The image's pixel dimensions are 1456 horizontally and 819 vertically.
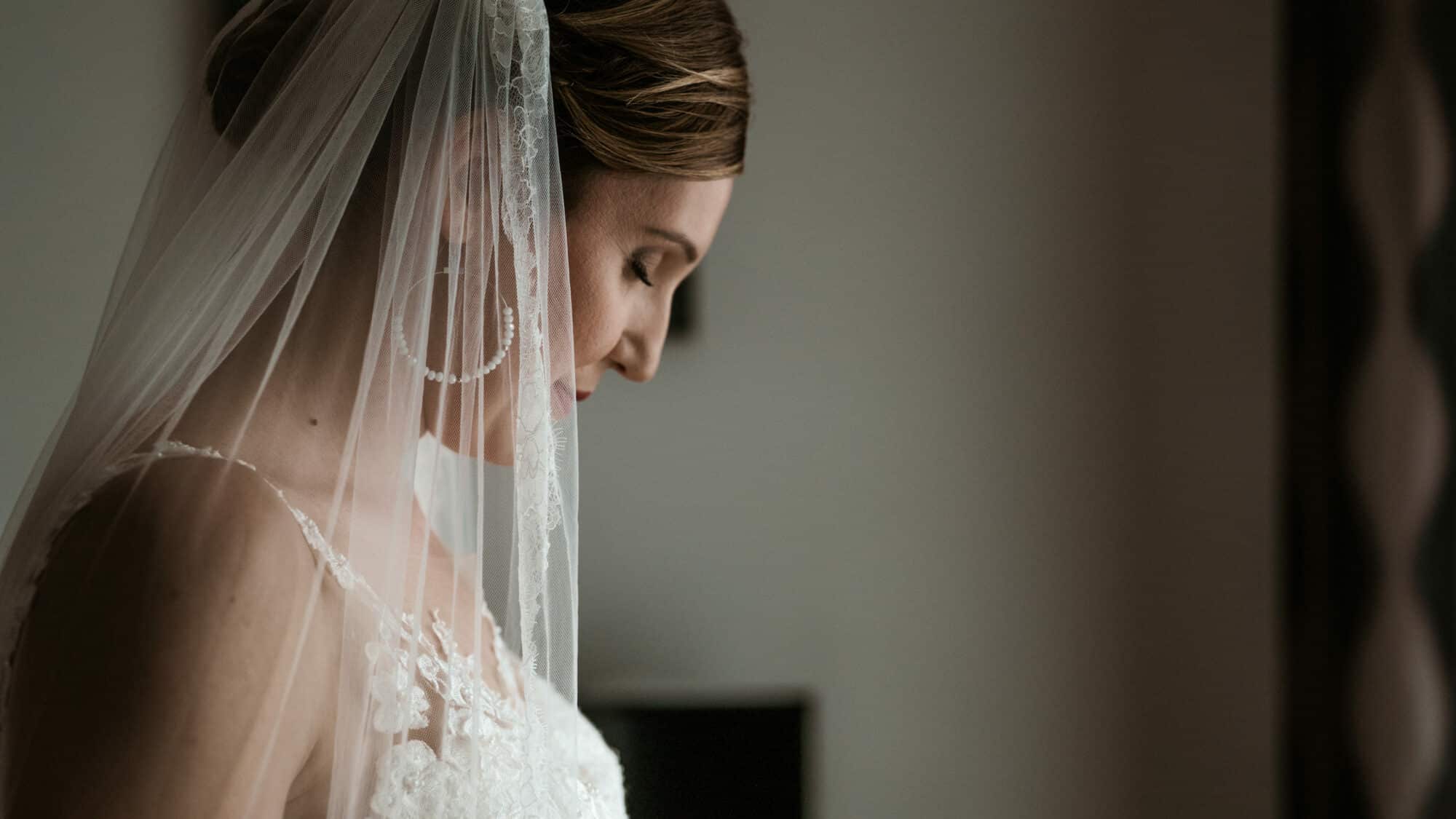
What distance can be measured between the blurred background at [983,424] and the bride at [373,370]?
126 cm

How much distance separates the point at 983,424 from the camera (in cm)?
217

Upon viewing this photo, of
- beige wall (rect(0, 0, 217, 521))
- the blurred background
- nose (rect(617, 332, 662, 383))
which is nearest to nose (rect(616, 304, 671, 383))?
nose (rect(617, 332, 662, 383))

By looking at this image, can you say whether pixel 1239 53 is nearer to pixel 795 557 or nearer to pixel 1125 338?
pixel 1125 338

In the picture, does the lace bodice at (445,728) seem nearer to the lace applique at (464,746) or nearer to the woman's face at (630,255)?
the lace applique at (464,746)

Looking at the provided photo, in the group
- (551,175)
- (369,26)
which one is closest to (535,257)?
(551,175)

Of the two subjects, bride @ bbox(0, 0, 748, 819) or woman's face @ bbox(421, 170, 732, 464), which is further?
woman's face @ bbox(421, 170, 732, 464)

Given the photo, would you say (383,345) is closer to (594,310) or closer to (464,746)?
(594,310)

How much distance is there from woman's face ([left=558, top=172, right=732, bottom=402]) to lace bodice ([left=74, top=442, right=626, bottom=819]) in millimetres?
205

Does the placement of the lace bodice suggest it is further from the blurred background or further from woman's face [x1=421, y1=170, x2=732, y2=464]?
the blurred background

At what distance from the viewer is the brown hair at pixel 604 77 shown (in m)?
0.80

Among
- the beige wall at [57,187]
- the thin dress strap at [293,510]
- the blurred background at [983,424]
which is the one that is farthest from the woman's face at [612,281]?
the blurred background at [983,424]

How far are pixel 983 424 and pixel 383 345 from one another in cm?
159

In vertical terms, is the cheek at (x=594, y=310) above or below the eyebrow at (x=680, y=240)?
below

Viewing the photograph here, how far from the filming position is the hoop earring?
757mm
